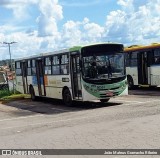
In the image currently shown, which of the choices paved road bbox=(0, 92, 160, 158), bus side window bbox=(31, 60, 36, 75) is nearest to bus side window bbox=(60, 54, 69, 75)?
paved road bbox=(0, 92, 160, 158)

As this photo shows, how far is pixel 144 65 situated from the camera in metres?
27.5

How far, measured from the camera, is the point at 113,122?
13758 millimetres

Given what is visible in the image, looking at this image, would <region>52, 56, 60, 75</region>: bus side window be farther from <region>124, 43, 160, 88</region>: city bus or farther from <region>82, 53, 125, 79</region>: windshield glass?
<region>124, 43, 160, 88</region>: city bus

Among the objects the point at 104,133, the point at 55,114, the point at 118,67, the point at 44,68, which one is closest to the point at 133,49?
the point at 44,68

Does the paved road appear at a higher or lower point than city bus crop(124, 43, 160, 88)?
lower

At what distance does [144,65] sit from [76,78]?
345 inches

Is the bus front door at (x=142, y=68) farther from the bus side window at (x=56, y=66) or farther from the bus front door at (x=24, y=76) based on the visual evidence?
the bus front door at (x=24, y=76)

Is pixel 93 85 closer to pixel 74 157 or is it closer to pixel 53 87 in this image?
pixel 53 87

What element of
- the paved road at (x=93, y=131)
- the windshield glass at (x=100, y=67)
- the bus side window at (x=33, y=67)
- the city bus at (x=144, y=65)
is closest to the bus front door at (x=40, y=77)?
the bus side window at (x=33, y=67)

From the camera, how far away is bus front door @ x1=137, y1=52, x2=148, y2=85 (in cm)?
2742

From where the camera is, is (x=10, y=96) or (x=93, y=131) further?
(x=10, y=96)

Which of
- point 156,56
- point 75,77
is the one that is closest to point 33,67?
point 75,77

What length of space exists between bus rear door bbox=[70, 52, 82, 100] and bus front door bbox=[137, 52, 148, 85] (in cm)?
838

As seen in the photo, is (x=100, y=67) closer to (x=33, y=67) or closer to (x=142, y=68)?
(x=33, y=67)
